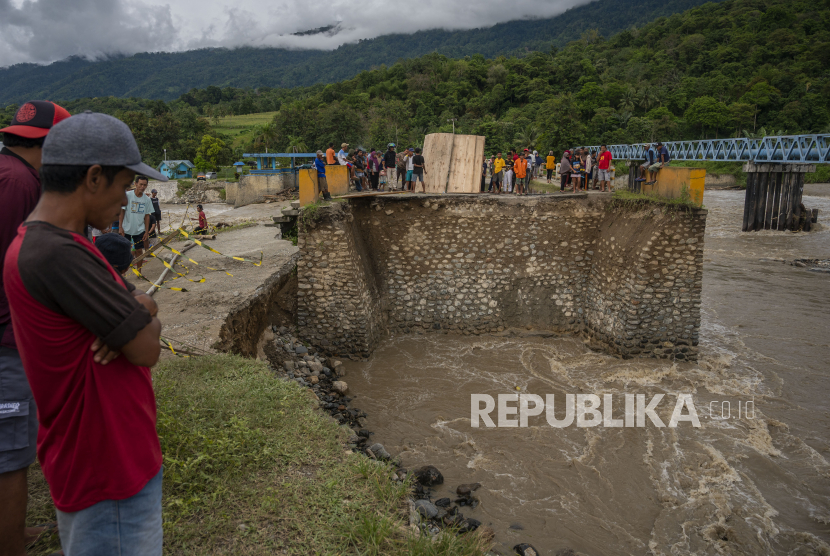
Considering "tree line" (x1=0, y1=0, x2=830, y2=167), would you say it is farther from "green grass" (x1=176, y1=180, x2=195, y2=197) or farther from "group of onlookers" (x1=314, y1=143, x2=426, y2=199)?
"group of onlookers" (x1=314, y1=143, x2=426, y2=199)

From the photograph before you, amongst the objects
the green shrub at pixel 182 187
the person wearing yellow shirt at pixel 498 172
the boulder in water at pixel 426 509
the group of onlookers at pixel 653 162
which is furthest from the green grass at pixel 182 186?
the boulder in water at pixel 426 509

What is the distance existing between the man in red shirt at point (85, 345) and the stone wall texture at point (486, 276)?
8.29 m

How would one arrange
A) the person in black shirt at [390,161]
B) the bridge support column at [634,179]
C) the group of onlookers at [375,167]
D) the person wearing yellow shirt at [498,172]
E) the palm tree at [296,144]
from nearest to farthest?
the bridge support column at [634,179] → the group of onlookers at [375,167] → the person in black shirt at [390,161] → the person wearing yellow shirt at [498,172] → the palm tree at [296,144]

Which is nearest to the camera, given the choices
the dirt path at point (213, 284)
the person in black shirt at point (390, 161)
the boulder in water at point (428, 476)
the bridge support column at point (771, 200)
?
the boulder in water at point (428, 476)

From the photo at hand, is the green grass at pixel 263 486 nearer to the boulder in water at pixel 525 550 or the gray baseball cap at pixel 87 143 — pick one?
the boulder in water at pixel 525 550

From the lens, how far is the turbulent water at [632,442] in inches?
237

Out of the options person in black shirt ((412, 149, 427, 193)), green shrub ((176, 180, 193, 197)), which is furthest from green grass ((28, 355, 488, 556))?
green shrub ((176, 180, 193, 197))

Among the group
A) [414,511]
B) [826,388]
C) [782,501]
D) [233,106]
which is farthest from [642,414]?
[233,106]

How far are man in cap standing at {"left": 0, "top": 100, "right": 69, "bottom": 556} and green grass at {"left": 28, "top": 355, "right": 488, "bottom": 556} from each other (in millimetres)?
744

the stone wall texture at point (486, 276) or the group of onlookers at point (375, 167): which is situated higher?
the group of onlookers at point (375, 167)

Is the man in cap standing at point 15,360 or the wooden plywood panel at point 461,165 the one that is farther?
the wooden plywood panel at point 461,165

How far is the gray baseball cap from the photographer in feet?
5.39

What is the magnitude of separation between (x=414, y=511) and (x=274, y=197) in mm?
25241

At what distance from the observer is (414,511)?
13.8 ft
